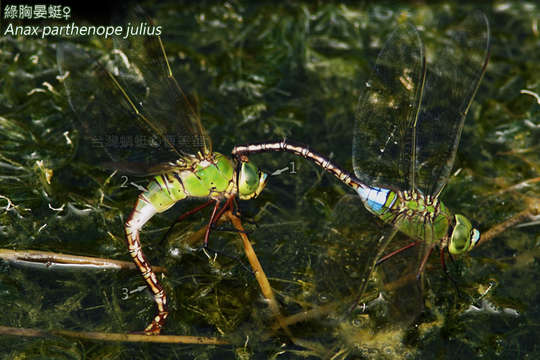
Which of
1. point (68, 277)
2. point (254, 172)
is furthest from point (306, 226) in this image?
point (68, 277)

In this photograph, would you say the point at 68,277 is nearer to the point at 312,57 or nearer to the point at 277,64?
the point at 277,64

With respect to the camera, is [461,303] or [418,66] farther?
Answer: [418,66]

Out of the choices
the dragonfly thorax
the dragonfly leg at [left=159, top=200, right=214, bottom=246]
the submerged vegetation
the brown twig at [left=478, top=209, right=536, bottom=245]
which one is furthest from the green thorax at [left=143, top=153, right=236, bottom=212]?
the brown twig at [left=478, top=209, right=536, bottom=245]

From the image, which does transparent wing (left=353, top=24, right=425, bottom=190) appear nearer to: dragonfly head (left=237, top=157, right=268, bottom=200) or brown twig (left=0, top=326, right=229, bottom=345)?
dragonfly head (left=237, top=157, right=268, bottom=200)

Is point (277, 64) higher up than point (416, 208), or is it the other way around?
point (277, 64)

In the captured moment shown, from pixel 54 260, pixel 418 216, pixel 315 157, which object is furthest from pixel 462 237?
pixel 54 260

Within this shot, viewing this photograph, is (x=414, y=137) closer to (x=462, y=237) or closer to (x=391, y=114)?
(x=391, y=114)

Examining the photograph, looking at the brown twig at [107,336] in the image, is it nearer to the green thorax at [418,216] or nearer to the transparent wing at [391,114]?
the green thorax at [418,216]
